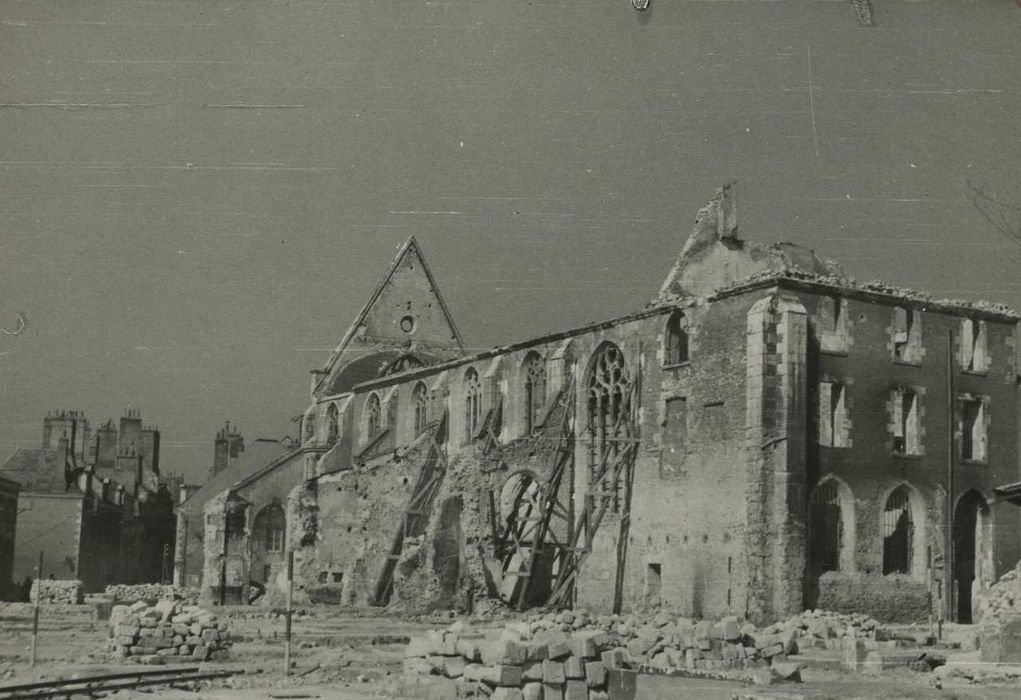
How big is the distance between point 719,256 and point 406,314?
66.1 feet

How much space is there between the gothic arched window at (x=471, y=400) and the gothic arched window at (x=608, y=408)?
666 centimetres

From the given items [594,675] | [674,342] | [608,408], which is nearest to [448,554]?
[608,408]

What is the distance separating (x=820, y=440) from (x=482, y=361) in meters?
14.1

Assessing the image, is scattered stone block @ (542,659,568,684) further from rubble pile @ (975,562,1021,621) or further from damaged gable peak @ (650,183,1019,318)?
damaged gable peak @ (650,183,1019,318)

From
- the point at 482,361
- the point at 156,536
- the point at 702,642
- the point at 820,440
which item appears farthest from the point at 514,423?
the point at 156,536

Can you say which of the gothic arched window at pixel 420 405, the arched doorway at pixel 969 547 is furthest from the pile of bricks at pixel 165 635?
the gothic arched window at pixel 420 405

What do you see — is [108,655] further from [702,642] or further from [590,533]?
[590,533]

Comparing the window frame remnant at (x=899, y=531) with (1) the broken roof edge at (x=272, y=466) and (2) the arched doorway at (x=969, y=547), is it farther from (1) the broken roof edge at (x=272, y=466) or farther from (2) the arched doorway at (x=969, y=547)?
(1) the broken roof edge at (x=272, y=466)

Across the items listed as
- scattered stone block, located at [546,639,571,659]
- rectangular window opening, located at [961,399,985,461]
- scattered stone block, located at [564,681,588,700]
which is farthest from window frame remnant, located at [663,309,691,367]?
scattered stone block, located at [564,681,588,700]

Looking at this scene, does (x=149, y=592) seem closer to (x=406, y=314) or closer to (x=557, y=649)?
(x=406, y=314)

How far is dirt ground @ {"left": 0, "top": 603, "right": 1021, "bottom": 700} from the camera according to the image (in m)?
17.2

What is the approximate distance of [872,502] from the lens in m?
27.8

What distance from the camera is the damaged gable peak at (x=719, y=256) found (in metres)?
36.8

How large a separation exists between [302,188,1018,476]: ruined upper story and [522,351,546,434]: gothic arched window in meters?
0.03
